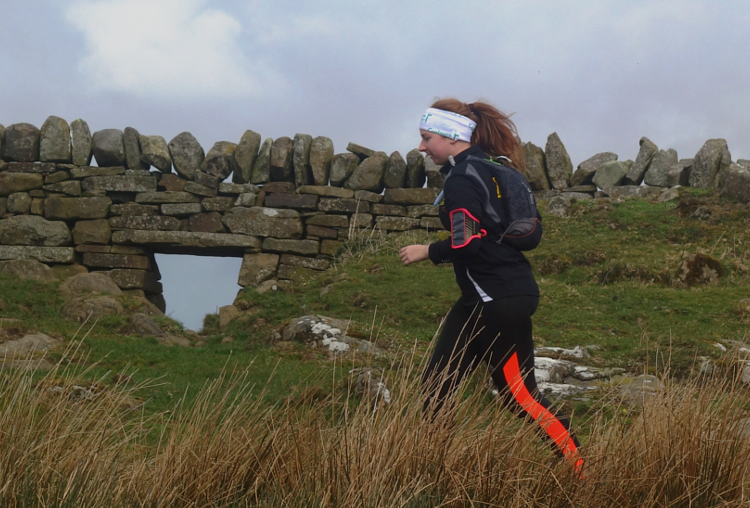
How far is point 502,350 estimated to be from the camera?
3.33 m

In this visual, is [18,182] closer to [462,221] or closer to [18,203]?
[18,203]

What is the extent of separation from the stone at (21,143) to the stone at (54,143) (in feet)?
0.46

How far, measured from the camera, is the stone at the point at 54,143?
12234 millimetres

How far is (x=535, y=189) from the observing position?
13.2 meters

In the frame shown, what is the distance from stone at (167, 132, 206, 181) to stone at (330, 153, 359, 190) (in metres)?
2.28

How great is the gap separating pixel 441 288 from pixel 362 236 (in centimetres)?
270

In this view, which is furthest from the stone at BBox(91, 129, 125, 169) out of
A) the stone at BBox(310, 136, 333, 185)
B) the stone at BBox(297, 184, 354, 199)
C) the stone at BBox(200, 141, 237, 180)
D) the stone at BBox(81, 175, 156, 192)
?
the stone at BBox(310, 136, 333, 185)

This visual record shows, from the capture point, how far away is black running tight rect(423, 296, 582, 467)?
3234mm

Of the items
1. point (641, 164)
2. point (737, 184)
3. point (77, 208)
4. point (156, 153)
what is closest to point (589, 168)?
point (641, 164)

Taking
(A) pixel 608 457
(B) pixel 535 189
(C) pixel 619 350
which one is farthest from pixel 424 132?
(B) pixel 535 189

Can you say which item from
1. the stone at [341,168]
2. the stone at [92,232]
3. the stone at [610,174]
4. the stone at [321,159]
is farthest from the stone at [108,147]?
the stone at [610,174]

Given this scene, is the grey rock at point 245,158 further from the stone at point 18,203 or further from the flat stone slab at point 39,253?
the stone at point 18,203

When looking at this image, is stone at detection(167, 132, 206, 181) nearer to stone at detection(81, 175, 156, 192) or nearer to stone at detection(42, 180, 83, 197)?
stone at detection(81, 175, 156, 192)

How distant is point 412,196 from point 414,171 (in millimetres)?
459
